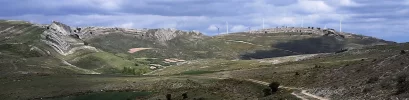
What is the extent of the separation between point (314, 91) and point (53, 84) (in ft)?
240

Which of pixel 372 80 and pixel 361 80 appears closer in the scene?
pixel 372 80

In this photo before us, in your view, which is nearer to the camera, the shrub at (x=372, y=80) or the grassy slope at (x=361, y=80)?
the grassy slope at (x=361, y=80)

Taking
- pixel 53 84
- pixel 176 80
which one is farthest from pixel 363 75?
pixel 53 84

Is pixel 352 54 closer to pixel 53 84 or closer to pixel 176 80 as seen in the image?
pixel 176 80

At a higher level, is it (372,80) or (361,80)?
(372,80)

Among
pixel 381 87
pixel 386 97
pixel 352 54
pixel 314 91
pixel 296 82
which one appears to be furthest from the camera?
pixel 352 54

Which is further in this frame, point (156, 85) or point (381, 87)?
point (156, 85)

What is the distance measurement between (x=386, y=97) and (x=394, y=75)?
1056 cm

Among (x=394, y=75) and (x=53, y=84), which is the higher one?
(x=394, y=75)

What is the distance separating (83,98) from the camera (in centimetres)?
10438

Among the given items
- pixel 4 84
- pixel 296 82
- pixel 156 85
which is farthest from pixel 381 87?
pixel 4 84

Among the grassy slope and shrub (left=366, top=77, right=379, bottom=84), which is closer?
the grassy slope

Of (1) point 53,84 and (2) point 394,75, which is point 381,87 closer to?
(2) point 394,75

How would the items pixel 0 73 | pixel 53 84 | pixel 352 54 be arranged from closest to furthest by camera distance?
pixel 53 84 → pixel 0 73 → pixel 352 54
